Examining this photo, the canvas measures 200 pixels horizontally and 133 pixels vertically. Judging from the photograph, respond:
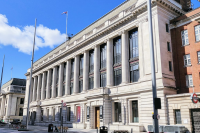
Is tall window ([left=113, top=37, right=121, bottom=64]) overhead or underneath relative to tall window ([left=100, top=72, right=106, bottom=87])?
overhead

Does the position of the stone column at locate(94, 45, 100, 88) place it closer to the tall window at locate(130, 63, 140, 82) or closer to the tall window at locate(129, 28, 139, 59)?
the tall window at locate(129, 28, 139, 59)

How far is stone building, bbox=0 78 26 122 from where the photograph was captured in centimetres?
9631

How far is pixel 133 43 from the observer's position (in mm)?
33406

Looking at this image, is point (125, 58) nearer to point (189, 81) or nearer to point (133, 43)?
point (133, 43)

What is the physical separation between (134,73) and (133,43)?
5021 mm

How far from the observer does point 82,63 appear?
151ft

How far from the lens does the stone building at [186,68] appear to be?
76.9 feet

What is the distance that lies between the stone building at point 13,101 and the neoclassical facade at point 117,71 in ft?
174

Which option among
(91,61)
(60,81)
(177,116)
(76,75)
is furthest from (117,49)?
(60,81)

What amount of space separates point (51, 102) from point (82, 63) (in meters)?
14.8

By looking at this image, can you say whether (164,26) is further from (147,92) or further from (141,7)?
(147,92)

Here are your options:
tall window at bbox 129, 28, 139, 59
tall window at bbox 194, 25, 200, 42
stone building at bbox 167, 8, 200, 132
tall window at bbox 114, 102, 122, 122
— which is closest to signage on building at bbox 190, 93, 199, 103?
stone building at bbox 167, 8, 200, 132

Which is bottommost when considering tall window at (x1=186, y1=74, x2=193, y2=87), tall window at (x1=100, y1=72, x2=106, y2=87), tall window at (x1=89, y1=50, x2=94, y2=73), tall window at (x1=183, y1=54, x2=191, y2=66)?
tall window at (x1=186, y1=74, x2=193, y2=87)

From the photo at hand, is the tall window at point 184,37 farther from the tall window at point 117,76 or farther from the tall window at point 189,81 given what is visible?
the tall window at point 117,76
